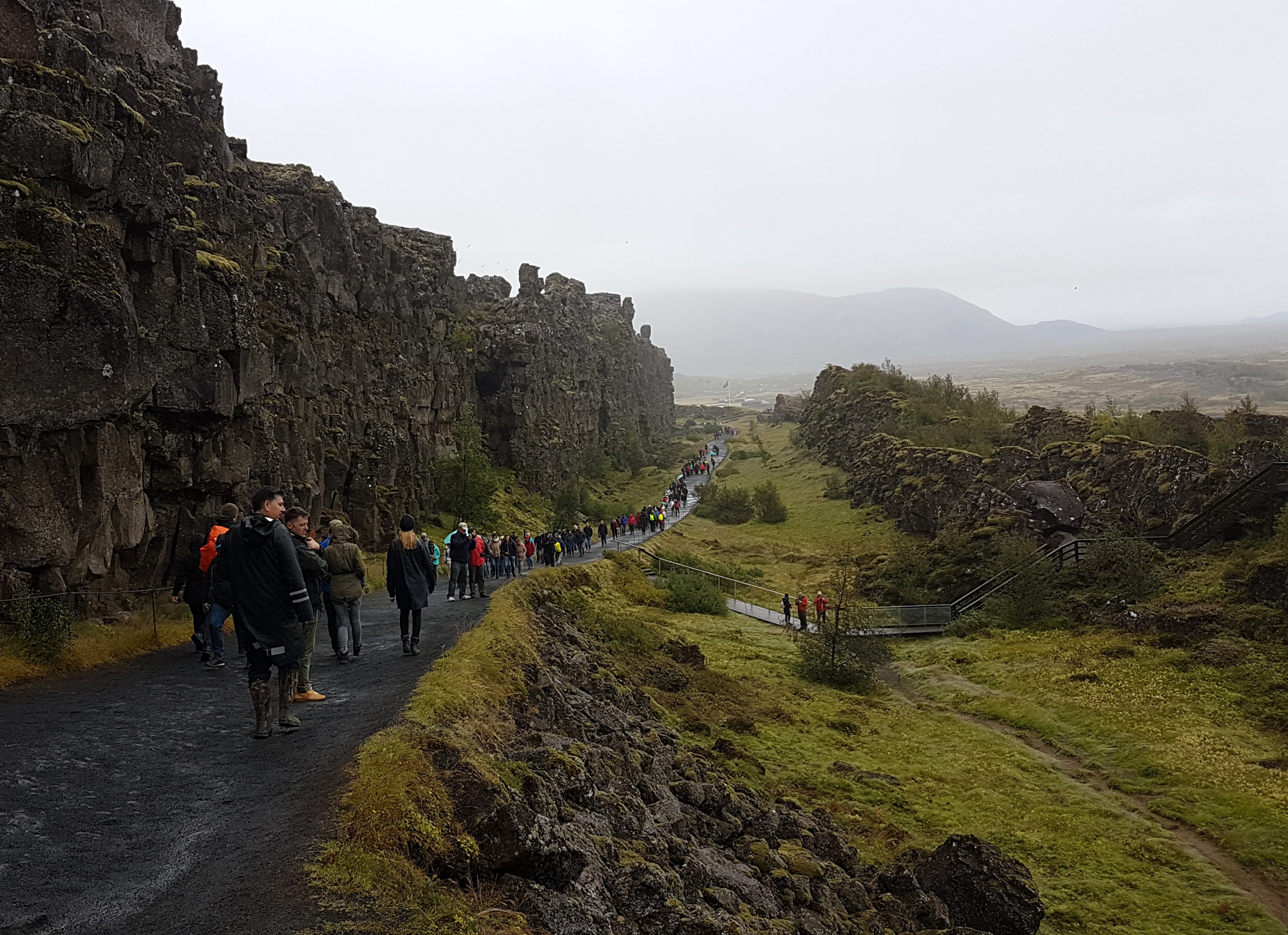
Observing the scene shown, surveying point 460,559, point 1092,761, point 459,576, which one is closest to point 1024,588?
point 1092,761

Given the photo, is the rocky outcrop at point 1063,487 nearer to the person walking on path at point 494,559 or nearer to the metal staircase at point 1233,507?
the metal staircase at point 1233,507

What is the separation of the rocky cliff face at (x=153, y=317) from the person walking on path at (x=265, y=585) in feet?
27.7

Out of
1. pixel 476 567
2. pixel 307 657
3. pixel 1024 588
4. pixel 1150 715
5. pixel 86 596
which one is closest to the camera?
pixel 307 657

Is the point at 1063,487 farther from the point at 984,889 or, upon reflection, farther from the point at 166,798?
the point at 166,798

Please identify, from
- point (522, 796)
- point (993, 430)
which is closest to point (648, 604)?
point (522, 796)

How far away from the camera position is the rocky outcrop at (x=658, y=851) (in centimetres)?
727

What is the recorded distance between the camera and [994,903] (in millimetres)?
12039

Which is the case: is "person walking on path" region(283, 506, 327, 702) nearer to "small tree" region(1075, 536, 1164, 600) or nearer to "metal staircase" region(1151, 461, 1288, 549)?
"small tree" region(1075, 536, 1164, 600)

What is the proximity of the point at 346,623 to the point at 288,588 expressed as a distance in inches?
242

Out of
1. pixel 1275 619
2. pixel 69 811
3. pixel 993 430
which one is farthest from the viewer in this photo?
pixel 993 430

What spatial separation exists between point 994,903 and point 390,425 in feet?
121

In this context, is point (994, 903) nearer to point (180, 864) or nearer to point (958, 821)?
point (958, 821)

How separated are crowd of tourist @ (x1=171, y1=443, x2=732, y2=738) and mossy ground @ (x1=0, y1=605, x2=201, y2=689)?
37.1 inches

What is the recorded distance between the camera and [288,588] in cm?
945
